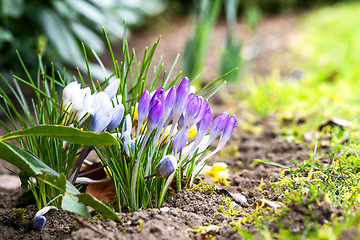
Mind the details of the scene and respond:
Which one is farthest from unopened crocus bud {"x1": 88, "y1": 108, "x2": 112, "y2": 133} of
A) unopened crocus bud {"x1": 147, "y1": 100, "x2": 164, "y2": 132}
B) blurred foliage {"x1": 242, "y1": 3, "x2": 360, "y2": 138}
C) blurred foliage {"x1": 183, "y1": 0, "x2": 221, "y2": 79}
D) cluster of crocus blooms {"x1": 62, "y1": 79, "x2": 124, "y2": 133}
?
blurred foliage {"x1": 183, "y1": 0, "x2": 221, "y2": 79}

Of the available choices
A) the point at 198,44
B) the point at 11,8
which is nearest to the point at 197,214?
the point at 198,44

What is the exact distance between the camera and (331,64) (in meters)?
3.61

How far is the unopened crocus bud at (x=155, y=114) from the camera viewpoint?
1.15 m

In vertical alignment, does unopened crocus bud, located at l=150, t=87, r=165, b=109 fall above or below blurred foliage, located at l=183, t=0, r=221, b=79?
below

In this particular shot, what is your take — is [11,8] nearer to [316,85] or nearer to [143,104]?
[143,104]

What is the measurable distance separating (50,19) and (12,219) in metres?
2.14

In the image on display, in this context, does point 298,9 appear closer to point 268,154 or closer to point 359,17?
point 359,17

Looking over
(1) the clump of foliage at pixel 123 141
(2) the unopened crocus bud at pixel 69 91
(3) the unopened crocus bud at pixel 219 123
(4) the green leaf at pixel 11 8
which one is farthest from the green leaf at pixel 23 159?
(4) the green leaf at pixel 11 8

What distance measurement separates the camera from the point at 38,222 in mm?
1237

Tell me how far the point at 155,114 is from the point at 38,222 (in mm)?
473

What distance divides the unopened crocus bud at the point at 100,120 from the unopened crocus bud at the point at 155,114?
115 mm

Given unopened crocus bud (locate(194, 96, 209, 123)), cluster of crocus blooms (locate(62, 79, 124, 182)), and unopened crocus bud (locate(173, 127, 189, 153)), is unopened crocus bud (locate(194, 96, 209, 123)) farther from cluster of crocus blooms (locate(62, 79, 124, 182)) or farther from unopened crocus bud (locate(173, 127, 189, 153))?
cluster of crocus blooms (locate(62, 79, 124, 182))

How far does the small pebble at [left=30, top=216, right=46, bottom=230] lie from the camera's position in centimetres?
124

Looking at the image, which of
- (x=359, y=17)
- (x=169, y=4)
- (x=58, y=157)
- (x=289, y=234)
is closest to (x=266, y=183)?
(x=289, y=234)
